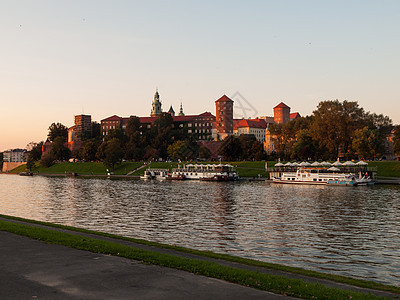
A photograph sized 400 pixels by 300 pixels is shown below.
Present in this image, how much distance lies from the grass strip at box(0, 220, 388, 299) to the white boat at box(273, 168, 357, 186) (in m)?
80.4

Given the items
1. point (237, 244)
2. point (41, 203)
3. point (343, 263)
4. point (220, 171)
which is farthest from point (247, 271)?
point (220, 171)

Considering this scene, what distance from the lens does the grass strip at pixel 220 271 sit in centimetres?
1283

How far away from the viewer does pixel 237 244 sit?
27734 mm

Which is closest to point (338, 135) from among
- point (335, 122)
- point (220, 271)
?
point (335, 122)

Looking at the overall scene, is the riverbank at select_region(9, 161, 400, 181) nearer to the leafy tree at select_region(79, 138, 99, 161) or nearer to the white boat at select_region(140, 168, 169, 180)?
the leafy tree at select_region(79, 138, 99, 161)

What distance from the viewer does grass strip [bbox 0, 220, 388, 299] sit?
12828 millimetres

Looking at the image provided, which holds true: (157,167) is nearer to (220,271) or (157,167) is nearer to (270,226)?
(270,226)

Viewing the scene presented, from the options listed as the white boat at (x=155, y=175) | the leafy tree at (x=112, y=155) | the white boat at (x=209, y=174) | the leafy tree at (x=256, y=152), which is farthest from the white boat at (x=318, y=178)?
the leafy tree at (x=112, y=155)

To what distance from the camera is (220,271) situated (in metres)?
15.0

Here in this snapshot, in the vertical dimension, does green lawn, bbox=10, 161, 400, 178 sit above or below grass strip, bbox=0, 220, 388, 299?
above

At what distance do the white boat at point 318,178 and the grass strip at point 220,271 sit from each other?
264 ft

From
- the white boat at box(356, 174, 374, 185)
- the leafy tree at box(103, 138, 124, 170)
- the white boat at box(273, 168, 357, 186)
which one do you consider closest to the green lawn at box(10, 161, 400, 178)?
the leafy tree at box(103, 138, 124, 170)

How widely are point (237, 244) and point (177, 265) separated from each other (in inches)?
481

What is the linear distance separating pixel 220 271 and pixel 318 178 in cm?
8870
